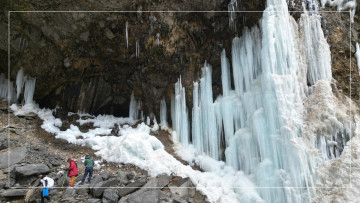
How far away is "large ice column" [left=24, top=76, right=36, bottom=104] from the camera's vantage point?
14.4m

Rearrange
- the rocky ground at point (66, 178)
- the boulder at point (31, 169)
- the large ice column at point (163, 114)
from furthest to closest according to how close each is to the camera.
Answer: the large ice column at point (163, 114)
the boulder at point (31, 169)
the rocky ground at point (66, 178)

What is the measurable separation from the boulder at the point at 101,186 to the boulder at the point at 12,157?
408cm

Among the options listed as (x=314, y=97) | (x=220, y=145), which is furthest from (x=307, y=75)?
(x=220, y=145)

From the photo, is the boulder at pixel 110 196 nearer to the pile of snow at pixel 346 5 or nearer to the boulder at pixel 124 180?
the boulder at pixel 124 180

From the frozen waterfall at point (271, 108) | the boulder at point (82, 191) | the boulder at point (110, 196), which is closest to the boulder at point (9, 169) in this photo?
the boulder at point (82, 191)

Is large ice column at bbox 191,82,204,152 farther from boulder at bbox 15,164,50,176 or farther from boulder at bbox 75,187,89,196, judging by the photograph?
boulder at bbox 15,164,50,176

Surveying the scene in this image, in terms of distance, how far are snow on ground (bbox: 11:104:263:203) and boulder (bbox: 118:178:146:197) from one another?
0.87 m

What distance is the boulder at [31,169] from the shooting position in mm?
9914

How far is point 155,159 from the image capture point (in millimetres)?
11094

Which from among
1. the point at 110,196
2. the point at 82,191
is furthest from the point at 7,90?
the point at 110,196

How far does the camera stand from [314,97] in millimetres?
9680

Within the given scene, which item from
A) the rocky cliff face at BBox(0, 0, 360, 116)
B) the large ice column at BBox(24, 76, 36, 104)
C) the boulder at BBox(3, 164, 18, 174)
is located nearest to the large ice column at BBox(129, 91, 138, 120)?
the rocky cliff face at BBox(0, 0, 360, 116)

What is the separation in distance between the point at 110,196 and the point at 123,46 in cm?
745

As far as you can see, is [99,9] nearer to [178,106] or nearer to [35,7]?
[35,7]
